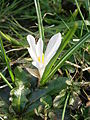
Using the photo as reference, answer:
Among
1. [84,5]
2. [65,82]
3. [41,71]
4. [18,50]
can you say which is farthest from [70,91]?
[84,5]

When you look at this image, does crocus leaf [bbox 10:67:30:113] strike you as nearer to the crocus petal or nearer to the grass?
the grass

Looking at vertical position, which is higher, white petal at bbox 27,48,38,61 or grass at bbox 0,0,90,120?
white petal at bbox 27,48,38,61

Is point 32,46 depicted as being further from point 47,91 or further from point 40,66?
point 47,91

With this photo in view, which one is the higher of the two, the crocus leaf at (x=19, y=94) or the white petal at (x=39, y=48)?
the white petal at (x=39, y=48)

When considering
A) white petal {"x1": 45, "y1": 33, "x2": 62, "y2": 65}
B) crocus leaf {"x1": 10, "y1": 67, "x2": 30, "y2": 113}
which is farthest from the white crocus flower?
crocus leaf {"x1": 10, "y1": 67, "x2": 30, "y2": 113}

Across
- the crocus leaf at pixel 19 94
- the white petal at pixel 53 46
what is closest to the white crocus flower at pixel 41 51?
the white petal at pixel 53 46

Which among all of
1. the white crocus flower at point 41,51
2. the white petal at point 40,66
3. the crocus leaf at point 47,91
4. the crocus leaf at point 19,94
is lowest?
the crocus leaf at point 47,91

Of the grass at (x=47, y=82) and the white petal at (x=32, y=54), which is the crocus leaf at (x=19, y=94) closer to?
the grass at (x=47, y=82)

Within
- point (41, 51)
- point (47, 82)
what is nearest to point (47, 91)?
point (47, 82)
